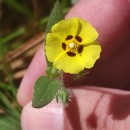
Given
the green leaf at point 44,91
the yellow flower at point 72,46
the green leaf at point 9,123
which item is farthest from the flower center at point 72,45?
the green leaf at point 9,123

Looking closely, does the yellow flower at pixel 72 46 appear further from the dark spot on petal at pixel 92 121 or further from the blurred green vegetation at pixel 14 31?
the blurred green vegetation at pixel 14 31

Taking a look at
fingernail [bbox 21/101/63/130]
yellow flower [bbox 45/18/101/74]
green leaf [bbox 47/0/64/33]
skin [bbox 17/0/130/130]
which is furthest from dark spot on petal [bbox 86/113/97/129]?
green leaf [bbox 47/0/64/33]

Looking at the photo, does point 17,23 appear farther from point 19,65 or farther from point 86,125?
point 86,125

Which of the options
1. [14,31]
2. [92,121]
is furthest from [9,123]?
[14,31]

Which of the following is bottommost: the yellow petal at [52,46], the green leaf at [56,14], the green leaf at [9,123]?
the green leaf at [9,123]

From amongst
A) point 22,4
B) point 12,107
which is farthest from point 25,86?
point 22,4

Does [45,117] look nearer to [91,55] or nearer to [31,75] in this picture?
[31,75]

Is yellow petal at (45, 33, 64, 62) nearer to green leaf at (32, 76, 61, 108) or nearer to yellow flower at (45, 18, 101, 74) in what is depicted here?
yellow flower at (45, 18, 101, 74)
